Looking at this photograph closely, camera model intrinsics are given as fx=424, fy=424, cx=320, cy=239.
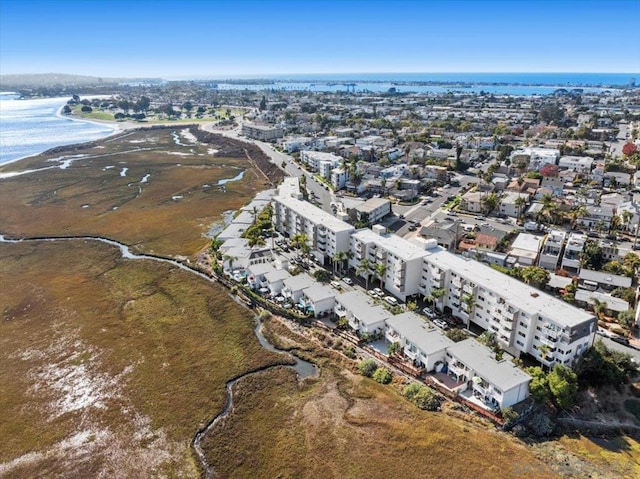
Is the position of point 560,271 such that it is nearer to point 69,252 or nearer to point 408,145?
point 69,252

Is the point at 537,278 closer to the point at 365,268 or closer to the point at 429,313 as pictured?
the point at 429,313

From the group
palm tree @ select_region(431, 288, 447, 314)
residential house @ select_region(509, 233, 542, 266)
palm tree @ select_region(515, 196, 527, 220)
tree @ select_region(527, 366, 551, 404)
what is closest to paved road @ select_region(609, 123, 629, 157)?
palm tree @ select_region(515, 196, 527, 220)

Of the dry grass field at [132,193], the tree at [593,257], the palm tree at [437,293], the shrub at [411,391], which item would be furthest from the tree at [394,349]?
the dry grass field at [132,193]

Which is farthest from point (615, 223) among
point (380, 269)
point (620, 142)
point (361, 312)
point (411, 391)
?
point (620, 142)

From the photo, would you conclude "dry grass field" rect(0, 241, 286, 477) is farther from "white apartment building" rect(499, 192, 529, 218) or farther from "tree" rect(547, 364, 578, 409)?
"white apartment building" rect(499, 192, 529, 218)

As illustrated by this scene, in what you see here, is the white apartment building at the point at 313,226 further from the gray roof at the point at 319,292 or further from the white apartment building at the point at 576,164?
the white apartment building at the point at 576,164

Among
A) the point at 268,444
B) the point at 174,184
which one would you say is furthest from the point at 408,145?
the point at 268,444
